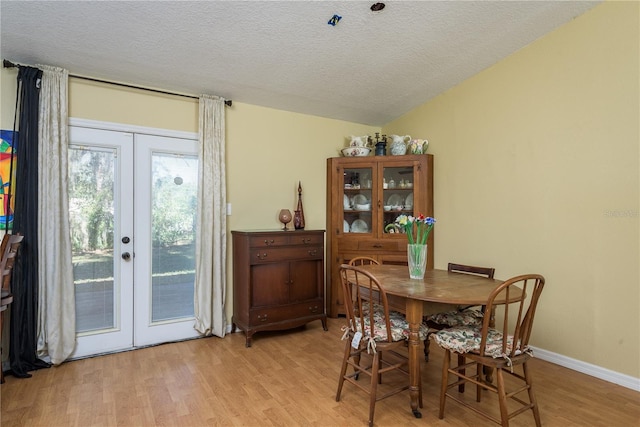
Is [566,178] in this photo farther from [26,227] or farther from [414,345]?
[26,227]

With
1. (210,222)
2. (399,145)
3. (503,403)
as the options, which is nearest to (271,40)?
(210,222)

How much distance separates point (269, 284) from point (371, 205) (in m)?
1.51

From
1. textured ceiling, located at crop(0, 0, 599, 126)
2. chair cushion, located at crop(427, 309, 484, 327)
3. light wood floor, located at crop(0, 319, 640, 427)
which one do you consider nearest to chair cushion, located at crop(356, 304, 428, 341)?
chair cushion, located at crop(427, 309, 484, 327)

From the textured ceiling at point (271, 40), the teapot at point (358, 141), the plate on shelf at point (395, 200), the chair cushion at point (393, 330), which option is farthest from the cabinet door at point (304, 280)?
the textured ceiling at point (271, 40)

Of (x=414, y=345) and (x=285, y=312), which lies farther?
(x=285, y=312)

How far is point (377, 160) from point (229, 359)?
2.58 meters

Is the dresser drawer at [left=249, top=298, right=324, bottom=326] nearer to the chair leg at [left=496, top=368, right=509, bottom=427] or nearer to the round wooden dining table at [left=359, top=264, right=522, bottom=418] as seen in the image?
the round wooden dining table at [left=359, top=264, right=522, bottom=418]

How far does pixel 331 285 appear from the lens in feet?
13.6

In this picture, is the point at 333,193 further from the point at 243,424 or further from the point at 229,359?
Answer: the point at 243,424

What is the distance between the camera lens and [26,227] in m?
2.68

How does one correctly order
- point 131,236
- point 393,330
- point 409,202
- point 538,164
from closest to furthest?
point 393,330, point 538,164, point 131,236, point 409,202

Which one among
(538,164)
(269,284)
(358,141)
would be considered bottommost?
(269,284)

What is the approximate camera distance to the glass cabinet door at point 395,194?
4.04 meters

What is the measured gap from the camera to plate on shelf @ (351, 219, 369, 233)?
13.6 feet
